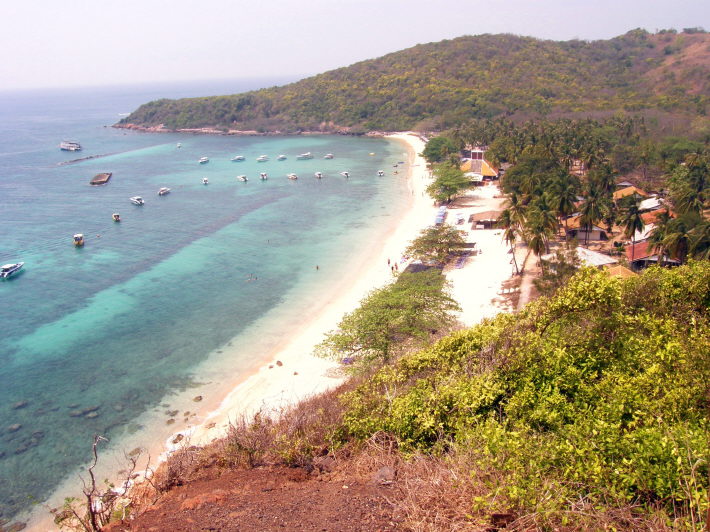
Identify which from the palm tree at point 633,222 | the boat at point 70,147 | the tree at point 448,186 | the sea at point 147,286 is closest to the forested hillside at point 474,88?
the boat at point 70,147

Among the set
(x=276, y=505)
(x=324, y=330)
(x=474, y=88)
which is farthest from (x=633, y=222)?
(x=474, y=88)

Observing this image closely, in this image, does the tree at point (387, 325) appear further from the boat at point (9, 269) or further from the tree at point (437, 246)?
the boat at point (9, 269)

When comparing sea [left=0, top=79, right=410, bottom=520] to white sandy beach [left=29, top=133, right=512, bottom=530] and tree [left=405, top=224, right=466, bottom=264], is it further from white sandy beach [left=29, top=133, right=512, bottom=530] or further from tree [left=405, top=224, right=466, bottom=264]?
tree [left=405, top=224, right=466, bottom=264]

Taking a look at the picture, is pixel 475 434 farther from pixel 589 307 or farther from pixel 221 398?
pixel 221 398

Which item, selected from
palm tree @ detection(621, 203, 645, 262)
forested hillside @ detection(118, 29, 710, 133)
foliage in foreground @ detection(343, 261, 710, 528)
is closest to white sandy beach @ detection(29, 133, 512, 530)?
foliage in foreground @ detection(343, 261, 710, 528)

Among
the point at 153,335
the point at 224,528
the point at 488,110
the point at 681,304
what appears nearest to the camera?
the point at 224,528

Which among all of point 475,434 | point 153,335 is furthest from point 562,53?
point 475,434

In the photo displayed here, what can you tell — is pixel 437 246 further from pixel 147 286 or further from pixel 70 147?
pixel 70 147
